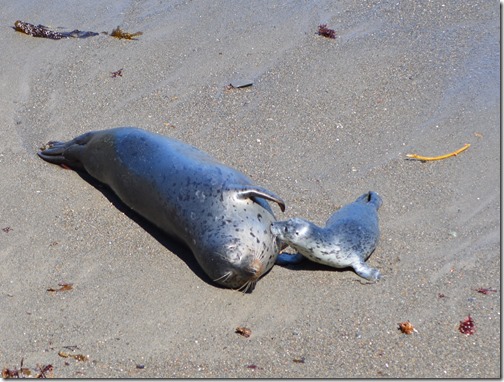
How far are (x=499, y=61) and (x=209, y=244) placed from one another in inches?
126

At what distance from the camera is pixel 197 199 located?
514cm

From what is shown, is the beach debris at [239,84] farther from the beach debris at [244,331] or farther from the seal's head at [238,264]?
the beach debris at [244,331]

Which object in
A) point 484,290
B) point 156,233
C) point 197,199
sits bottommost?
point 484,290

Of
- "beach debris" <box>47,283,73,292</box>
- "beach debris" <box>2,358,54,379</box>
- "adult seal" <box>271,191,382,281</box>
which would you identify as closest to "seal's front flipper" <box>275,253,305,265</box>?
"adult seal" <box>271,191,382,281</box>

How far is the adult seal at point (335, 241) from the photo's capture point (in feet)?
16.6

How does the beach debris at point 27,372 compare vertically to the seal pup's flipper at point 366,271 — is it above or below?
above

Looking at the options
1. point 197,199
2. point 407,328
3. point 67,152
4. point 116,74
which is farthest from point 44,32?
point 407,328

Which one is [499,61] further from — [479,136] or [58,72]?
[58,72]

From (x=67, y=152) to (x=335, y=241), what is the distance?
208 centimetres

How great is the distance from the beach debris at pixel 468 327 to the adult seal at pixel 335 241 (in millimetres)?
566

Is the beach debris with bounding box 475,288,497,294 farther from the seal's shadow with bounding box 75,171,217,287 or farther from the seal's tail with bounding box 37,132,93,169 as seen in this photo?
the seal's tail with bounding box 37,132,93,169

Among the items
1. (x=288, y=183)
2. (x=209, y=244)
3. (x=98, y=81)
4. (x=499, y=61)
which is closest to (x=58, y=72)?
(x=98, y=81)

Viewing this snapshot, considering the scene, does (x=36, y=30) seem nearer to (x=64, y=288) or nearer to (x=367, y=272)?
(x=64, y=288)

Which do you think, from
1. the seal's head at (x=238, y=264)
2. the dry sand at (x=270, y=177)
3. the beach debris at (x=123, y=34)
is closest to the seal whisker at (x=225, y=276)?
the seal's head at (x=238, y=264)
